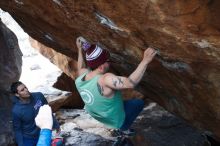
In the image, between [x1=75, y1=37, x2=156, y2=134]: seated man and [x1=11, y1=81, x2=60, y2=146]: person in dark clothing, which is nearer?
[x1=75, y1=37, x2=156, y2=134]: seated man

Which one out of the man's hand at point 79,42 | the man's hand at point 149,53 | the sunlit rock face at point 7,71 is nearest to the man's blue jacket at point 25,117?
the man's hand at point 79,42

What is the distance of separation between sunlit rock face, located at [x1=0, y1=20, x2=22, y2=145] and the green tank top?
2.80 meters

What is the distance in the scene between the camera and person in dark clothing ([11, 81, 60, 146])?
17.8 feet

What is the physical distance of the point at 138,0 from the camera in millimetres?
3713

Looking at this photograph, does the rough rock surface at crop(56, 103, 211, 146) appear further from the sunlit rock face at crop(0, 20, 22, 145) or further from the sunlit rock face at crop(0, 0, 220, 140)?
the sunlit rock face at crop(0, 0, 220, 140)

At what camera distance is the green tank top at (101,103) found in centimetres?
452

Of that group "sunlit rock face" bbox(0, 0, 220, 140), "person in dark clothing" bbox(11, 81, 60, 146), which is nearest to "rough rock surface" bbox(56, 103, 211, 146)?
"sunlit rock face" bbox(0, 0, 220, 140)

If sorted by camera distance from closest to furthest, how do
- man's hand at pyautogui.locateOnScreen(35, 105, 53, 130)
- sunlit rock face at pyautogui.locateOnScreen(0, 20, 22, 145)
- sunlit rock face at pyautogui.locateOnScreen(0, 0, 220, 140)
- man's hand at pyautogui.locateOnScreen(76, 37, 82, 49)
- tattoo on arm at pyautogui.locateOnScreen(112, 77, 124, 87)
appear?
man's hand at pyautogui.locateOnScreen(35, 105, 53, 130), sunlit rock face at pyautogui.locateOnScreen(0, 0, 220, 140), tattoo on arm at pyautogui.locateOnScreen(112, 77, 124, 87), man's hand at pyautogui.locateOnScreen(76, 37, 82, 49), sunlit rock face at pyautogui.locateOnScreen(0, 20, 22, 145)

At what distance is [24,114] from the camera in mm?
5422

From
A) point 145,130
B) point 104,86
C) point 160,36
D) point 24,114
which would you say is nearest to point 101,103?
point 104,86

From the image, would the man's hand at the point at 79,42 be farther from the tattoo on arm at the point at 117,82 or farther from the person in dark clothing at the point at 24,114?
the tattoo on arm at the point at 117,82

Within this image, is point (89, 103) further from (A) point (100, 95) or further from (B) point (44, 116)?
(B) point (44, 116)

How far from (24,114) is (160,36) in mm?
2247

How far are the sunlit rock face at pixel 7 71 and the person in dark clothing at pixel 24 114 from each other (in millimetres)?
1560
